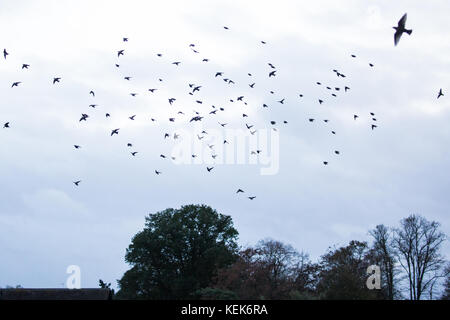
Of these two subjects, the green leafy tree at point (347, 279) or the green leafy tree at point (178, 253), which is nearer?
the green leafy tree at point (347, 279)

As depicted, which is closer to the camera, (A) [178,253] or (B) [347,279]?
(B) [347,279]

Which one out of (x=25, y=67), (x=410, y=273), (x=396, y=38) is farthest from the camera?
(x=410, y=273)

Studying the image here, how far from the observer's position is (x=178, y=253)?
258 ft

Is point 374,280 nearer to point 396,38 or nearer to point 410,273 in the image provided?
point 410,273

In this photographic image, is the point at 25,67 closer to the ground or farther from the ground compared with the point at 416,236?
farther from the ground

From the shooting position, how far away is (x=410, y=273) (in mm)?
67250

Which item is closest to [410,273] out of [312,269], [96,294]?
[312,269]

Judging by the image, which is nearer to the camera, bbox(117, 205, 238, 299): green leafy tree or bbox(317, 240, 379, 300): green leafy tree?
bbox(317, 240, 379, 300): green leafy tree

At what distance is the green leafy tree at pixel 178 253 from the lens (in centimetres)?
7569

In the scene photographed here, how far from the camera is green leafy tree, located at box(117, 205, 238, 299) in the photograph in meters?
75.7

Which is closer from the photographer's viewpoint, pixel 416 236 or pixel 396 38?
pixel 396 38
